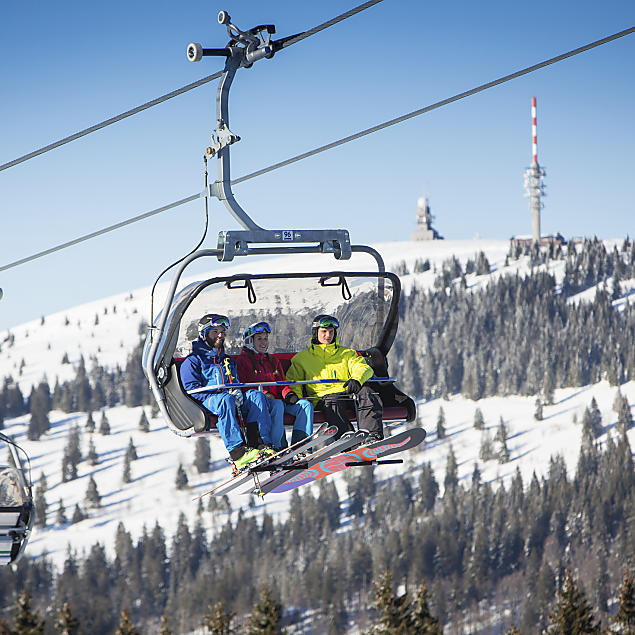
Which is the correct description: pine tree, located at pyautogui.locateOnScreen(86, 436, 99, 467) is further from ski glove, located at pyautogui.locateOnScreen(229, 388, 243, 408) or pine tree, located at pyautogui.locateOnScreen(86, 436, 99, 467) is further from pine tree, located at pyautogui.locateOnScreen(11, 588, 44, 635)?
ski glove, located at pyautogui.locateOnScreen(229, 388, 243, 408)

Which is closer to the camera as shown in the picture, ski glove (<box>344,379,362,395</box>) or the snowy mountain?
ski glove (<box>344,379,362,395</box>)

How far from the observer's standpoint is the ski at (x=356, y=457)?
30.5 ft

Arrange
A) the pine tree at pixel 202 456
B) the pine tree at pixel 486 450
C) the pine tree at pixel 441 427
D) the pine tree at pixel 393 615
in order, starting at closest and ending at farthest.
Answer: the pine tree at pixel 393 615
the pine tree at pixel 486 450
the pine tree at pixel 202 456
the pine tree at pixel 441 427

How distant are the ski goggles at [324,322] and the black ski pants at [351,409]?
2.05 ft

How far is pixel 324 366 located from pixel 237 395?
0.98 m

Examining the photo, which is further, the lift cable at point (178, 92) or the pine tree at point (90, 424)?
the pine tree at point (90, 424)

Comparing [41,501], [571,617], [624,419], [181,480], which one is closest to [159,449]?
[181,480]

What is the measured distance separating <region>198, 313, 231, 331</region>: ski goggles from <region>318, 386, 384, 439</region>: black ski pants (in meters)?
1.08

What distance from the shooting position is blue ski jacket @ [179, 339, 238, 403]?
9453 millimetres

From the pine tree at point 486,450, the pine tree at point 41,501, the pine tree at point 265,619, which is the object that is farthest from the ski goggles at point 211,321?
the pine tree at point 486,450

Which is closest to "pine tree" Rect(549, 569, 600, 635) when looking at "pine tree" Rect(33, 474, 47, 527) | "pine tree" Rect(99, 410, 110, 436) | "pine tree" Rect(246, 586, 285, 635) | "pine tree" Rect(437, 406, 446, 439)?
"pine tree" Rect(246, 586, 285, 635)

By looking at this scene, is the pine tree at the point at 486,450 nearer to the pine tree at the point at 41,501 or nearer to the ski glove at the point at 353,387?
the pine tree at the point at 41,501

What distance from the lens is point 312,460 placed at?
9.16m

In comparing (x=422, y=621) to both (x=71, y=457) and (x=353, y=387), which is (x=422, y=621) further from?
(x=71, y=457)
